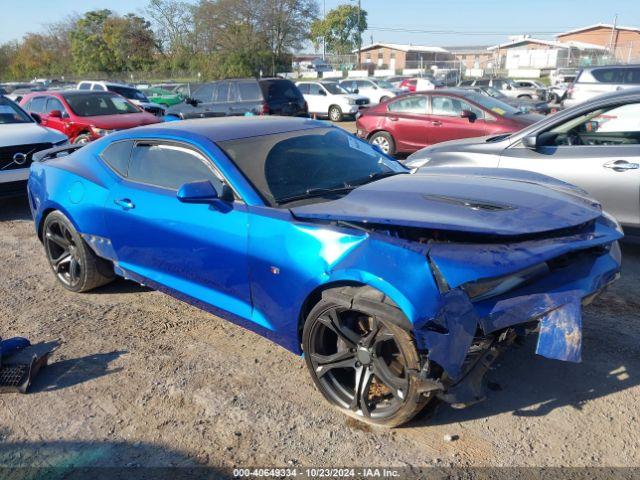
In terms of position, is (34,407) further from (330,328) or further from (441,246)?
(441,246)

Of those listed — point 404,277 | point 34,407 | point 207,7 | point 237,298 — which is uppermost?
point 207,7

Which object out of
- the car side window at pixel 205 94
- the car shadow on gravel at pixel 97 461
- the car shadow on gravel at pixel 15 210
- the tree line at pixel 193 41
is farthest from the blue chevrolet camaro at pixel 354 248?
the tree line at pixel 193 41

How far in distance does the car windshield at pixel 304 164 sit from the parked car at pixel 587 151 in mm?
1791

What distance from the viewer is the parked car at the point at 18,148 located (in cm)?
747

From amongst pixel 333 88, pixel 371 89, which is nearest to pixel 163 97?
pixel 333 88

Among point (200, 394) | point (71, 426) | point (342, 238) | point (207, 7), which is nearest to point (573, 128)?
point (342, 238)

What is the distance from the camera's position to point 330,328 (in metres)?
2.81

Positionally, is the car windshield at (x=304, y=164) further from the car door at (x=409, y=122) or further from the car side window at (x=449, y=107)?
the car door at (x=409, y=122)

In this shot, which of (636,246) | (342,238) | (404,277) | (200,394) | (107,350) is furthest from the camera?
(636,246)

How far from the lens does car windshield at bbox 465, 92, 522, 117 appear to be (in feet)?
32.6

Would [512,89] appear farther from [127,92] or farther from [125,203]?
[125,203]

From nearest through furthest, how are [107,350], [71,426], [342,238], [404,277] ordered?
1. [404,277]
2. [342,238]
3. [71,426]
4. [107,350]

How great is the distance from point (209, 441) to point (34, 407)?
3.79 ft

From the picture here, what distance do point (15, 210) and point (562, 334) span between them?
320 inches
